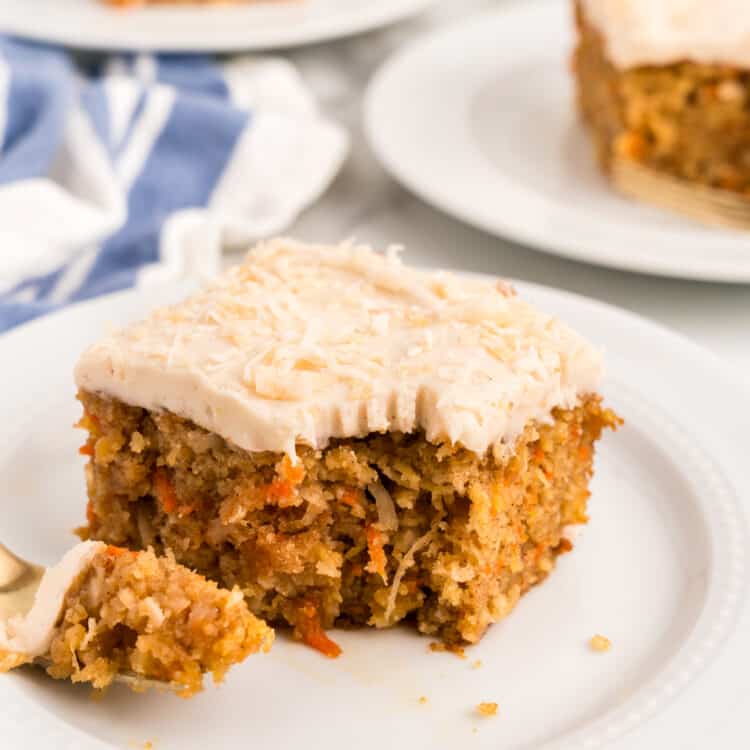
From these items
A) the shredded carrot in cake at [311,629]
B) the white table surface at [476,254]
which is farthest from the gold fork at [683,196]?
the shredded carrot in cake at [311,629]

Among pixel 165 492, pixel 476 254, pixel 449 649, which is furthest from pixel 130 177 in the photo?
pixel 449 649

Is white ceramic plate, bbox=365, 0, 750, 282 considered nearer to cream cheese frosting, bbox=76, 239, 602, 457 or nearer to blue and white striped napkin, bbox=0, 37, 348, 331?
blue and white striped napkin, bbox=0, 37, 348, 331

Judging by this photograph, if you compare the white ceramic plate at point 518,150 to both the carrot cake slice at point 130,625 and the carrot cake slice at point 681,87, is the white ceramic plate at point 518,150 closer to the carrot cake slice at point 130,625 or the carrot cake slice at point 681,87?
the carrot cake slice at point 681,87

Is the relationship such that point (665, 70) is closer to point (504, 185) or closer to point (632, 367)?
point (504, 185)

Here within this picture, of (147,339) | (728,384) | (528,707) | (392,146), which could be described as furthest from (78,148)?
(528,707)

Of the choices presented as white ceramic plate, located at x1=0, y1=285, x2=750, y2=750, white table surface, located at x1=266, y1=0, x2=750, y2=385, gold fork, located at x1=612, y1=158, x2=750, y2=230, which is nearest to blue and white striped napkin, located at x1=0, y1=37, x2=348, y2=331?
white table surface, located at x1=266, y1=0, x2=750, y2=385

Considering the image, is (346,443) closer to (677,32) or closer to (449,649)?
(449,649)
